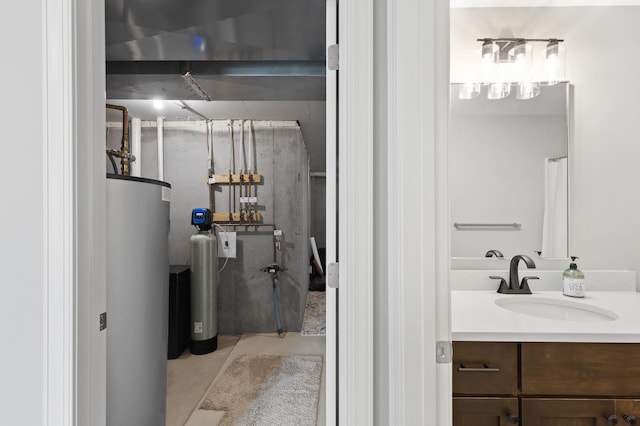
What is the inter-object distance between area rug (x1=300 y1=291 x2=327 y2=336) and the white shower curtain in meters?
1.95

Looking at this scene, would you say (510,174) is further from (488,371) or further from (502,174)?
(488,371)

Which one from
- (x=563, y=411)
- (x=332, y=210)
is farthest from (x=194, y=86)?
(x=563, y=411)

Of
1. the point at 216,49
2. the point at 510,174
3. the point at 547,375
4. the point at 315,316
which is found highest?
the point at 216,49

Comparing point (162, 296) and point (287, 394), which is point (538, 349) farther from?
point (287, 394)

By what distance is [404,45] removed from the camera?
30.6 inches

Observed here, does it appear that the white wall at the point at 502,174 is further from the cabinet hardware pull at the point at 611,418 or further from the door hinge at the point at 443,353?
the door hinge at the point at 443,353

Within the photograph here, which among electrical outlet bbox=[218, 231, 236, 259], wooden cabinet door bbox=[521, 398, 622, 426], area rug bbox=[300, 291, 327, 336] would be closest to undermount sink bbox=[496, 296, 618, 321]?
wooden cabinet door bbox=[521, 398, 622, 426]

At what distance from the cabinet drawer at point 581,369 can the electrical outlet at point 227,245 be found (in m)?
3.25

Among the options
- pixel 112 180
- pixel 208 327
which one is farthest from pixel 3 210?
pixel 208 327

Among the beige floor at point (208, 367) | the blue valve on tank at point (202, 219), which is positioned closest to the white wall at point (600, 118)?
the beige floor at point (208, 367)

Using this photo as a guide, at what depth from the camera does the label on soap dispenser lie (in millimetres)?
1522

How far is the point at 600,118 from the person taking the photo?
1.73 m

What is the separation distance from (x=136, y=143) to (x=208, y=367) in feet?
8.41

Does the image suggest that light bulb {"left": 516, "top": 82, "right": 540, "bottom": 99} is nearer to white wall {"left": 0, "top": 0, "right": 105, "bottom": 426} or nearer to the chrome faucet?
the chrome faucet
